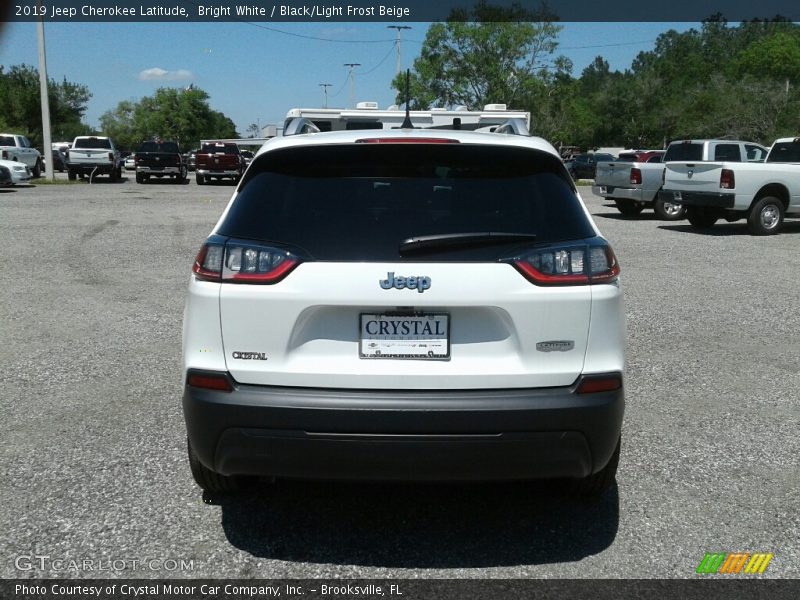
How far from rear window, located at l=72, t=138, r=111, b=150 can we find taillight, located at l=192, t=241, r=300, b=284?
36439 mm

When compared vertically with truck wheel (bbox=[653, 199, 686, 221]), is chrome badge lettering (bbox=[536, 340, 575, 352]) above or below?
above

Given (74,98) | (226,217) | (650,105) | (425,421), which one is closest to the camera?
(425,421)

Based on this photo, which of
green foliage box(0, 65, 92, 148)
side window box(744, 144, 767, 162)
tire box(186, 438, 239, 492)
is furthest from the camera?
green foliage box(0, 65, 92, 148)

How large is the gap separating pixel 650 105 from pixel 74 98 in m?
70.9

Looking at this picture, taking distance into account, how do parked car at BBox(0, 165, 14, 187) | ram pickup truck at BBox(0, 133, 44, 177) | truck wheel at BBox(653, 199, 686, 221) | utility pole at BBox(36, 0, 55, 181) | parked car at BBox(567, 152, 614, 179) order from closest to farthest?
truck wheel at BBox(653, 199, 686, 221), parked car at BBox(0, 165, 14, 187), utility pole at BBox(36, 0, 55, 181), ram pickup truck at BBox(0, 133, 44, 177), parked car at BBox(567, 152, 614, 179)

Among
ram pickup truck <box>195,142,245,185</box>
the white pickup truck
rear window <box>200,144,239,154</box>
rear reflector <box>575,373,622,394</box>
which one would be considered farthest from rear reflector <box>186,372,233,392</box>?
rear window <box>200,144,239,154</box>

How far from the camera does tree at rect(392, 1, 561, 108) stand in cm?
6750

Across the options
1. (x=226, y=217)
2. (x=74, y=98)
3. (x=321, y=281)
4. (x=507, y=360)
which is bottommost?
(x=507, y=360)

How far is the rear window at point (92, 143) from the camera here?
1452 inches

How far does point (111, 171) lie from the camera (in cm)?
3703

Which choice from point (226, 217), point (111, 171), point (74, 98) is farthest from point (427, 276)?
point (74, 98)

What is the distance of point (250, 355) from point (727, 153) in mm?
17796

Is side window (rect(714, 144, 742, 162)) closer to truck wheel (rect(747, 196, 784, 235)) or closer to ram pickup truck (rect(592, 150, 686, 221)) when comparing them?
ram pickup truck (rect(592, 150, 686, 221))

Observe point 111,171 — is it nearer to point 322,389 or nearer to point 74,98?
point 322,389
